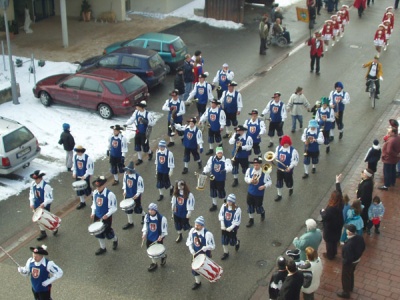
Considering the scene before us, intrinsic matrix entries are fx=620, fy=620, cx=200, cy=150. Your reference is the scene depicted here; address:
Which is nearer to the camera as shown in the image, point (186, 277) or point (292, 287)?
point (292, 287)

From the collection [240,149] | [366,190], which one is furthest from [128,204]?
[366,190]

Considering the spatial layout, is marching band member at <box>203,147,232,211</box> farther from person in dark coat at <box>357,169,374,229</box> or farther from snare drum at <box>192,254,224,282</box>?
snare drum at <box>192,254,224,282</box>

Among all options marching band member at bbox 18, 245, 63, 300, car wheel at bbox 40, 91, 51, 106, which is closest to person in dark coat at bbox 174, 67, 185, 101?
car wheel at bbox 40, 91, 51, 106

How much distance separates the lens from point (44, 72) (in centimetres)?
2355

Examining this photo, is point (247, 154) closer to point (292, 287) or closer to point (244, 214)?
point (244, 214)

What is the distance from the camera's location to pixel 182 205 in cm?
1320

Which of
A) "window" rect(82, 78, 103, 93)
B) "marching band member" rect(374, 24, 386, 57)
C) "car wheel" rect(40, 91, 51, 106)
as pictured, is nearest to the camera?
"window" rect(82, 78, 103, 93)

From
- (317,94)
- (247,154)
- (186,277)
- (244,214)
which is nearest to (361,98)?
(317,94)

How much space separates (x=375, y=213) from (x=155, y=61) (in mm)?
11202

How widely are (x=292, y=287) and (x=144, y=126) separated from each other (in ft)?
26.1

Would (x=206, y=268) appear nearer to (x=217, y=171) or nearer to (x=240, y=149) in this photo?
(x=217, y=171)

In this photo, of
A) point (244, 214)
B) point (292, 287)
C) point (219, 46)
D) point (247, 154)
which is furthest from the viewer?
point (219, 46)

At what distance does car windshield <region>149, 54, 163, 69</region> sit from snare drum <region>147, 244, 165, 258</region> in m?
10.8

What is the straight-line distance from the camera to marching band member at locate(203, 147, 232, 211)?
14.5 m
